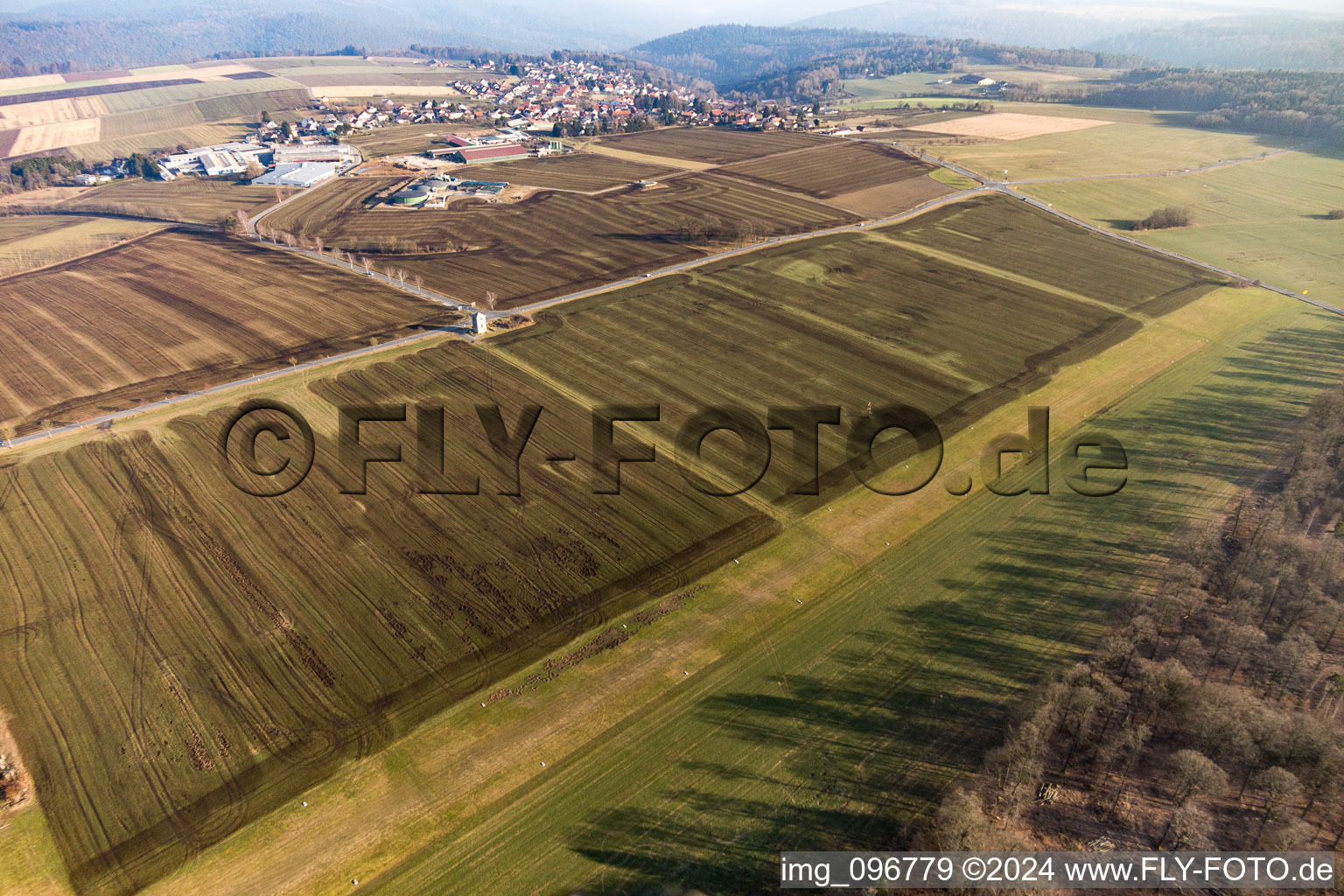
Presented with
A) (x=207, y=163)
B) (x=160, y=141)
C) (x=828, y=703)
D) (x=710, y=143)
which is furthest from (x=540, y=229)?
(x=160, y=141)

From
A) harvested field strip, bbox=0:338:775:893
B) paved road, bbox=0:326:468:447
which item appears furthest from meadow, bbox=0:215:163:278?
harvested field strip, bbox=0:338:775:893

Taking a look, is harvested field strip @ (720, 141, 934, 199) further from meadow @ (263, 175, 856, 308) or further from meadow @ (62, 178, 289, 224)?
meadow @ (62, 178, 289, 224)

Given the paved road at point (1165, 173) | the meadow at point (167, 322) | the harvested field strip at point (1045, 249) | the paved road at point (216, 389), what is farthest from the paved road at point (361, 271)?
the paved road at point (1165, 173)

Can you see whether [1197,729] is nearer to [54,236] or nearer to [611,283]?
[611,283]

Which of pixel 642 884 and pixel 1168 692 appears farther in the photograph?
pixel 1168 692

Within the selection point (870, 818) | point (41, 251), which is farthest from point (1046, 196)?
point (41, 251)

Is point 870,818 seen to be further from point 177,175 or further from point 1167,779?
point 177,175
